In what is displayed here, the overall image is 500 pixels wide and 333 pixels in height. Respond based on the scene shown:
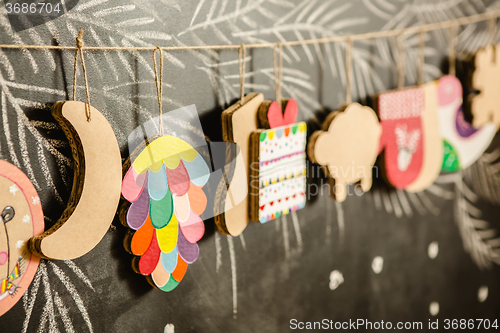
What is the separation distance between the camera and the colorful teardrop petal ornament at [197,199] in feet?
2.55

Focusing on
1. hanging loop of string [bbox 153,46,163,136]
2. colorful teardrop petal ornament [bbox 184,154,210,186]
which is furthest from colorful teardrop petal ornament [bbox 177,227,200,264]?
hanging loop of string [bbox 153,46,163,136]

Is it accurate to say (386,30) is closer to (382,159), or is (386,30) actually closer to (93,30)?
(382,159)

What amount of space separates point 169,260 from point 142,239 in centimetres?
8

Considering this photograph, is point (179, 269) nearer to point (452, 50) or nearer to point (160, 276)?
point (160, 276)

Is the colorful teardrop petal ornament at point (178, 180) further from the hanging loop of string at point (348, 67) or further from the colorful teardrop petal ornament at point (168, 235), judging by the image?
the hanging loop of string at point (348, 67)

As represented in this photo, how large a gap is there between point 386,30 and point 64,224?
104 cm

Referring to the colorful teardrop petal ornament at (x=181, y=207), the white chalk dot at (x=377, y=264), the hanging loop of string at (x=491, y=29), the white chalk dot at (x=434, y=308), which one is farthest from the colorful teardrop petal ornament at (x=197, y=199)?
the hanging loop of string at (x=491, y=29)

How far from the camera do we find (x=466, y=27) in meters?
1.35

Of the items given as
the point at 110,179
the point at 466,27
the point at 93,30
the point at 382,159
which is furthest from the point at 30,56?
the point at 466,27

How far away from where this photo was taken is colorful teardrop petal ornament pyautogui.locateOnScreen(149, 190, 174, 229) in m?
0.72

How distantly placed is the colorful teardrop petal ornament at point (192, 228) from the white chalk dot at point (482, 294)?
1.35 metres

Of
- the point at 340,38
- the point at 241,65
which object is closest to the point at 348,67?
the point at 340,38

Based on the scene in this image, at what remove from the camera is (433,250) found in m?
1.44

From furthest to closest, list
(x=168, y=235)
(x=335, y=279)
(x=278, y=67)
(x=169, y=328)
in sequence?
(x=335, y=279) < (x=278, y=67) < (x=169, y=328) < (x=168, y=235)
